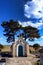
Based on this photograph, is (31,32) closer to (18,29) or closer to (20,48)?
(18,29)

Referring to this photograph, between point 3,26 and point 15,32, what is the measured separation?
2.78 metres

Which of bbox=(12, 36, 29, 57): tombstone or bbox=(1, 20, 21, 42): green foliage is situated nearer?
bbox=(12, 36, 29, 57): tombstone

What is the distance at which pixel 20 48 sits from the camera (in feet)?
82.1

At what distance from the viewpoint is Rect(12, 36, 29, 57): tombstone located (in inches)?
980

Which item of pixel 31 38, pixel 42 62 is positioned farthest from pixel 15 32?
pixel 42 62

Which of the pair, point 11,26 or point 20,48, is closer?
point 20,48

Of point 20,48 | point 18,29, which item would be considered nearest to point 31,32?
point 18,29

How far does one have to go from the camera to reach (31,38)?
32.4 meters

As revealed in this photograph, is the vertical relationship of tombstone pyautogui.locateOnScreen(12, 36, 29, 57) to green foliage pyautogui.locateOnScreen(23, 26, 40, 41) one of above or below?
below

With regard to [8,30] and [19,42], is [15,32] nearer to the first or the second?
[8,30]

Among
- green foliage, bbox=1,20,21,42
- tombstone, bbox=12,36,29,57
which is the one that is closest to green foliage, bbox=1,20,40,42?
green foliage, bbox=1,20,21,42

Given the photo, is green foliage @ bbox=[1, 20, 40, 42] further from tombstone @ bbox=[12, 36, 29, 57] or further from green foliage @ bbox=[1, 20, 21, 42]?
tombstone @ bbox=[12, 36, 29, 57]

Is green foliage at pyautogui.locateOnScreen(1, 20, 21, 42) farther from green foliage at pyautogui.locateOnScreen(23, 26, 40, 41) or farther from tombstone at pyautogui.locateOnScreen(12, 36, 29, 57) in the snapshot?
tombstone at pyautogui.locateOnScreen(12, 36, 29, 57)

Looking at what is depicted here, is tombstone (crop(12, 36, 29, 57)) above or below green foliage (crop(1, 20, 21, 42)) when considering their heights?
below
